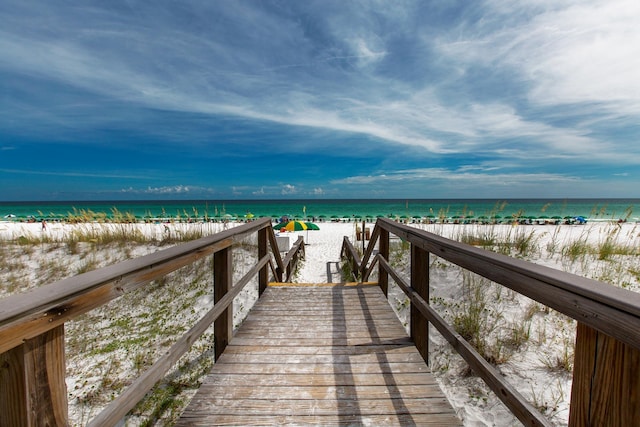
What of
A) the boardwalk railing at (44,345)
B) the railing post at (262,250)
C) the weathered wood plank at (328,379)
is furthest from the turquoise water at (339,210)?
the boardwalk railing at (44,345)

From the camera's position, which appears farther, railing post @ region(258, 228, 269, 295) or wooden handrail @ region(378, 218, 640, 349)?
railing post @ region(258, 228, 269, 295)

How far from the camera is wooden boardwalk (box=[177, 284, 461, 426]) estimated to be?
→ 1990 millimetres

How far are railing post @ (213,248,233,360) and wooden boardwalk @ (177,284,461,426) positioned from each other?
0.33 feet

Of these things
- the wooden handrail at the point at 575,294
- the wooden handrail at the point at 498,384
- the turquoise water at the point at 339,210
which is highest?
the wooden handrail at the point at 575,294

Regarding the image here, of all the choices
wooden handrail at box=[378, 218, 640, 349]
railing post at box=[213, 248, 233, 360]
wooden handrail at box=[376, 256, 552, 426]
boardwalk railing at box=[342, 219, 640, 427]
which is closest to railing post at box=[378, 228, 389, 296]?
wooden handrail at box=[376, 256, 552, 426]

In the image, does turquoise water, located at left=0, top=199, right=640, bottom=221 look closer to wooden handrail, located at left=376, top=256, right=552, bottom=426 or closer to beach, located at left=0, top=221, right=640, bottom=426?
beach, located at left=0, top=221, right=640, bottom=426

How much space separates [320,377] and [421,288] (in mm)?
1148

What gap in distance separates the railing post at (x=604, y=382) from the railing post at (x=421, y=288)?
1.69m

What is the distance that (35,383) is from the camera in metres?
0.94

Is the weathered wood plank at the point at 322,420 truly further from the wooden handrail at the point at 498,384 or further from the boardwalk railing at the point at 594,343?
the boardwalk railing at the point at 594,343

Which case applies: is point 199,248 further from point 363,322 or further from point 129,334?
point 129,334

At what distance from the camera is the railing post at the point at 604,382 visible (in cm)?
87

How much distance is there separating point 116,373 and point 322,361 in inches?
113

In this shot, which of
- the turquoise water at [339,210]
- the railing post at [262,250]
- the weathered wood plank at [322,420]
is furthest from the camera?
the turquoise water at [339,210]
